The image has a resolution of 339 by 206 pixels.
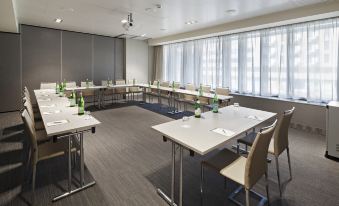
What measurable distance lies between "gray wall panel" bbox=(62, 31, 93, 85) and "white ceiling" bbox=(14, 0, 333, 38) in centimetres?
97

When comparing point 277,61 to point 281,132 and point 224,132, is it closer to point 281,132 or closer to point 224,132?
point 281,132

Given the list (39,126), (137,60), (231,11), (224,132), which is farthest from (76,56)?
(224,132)

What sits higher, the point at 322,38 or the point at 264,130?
the point at 322,38

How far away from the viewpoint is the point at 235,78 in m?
6.32

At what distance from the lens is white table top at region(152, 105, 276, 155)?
1848 millimetres

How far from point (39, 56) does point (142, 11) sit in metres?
4.37

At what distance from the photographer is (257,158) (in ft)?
5.73

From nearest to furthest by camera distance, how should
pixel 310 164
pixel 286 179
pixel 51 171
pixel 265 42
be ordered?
pixel 286 179 < pixel 51 171 < pixel 310 164 < pixel 265 42

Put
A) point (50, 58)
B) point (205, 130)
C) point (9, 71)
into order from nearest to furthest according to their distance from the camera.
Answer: point (205, 130), point (9, 71), point (50, 58)

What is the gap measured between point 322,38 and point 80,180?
219 inches

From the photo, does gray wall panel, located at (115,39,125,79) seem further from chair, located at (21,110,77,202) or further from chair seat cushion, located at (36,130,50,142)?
chair, located at (21,110,77,202)

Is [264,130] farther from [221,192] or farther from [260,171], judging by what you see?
[221,192]

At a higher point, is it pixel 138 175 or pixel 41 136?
pixel 41 136

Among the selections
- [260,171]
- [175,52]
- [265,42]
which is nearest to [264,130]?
[260,171]
